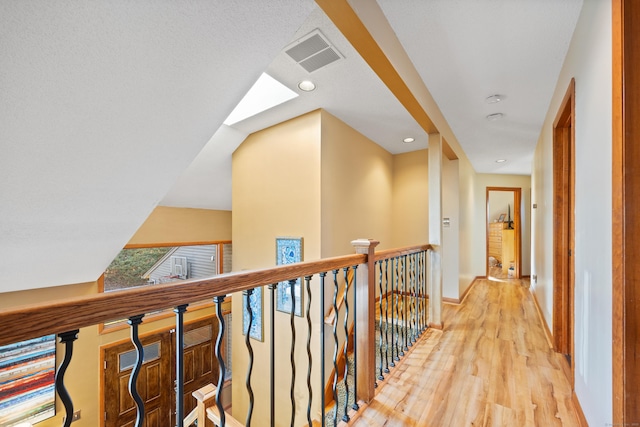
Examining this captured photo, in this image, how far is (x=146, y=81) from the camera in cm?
144

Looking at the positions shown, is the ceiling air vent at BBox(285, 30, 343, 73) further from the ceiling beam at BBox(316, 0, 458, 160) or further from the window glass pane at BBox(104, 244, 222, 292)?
the window glass pane at BBox(104, 244, 222, 292)

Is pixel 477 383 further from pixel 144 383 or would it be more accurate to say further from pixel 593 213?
pixel 144 383

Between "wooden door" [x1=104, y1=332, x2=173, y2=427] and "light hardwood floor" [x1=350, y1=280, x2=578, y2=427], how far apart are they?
3798mm

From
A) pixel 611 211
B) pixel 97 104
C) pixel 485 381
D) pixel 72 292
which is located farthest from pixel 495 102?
pixel 72 292

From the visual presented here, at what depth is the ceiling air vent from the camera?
2.03 metres

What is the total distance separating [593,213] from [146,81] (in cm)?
236

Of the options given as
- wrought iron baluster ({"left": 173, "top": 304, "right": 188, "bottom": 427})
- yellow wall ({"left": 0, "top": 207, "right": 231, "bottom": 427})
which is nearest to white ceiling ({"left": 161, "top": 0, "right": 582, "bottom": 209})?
yellow wall ({"left": 0, "top": 207, "right": 231, "bottom": 427})

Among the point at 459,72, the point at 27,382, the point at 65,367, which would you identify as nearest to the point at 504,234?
the point at 459,72

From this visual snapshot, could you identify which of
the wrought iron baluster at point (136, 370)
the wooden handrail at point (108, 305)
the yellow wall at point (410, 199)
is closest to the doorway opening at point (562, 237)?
the yellow wall at point (410, 199)

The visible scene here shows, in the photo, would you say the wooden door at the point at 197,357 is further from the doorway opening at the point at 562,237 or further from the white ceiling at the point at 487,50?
the white ceiling at the point at 487,50

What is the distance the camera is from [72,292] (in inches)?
126

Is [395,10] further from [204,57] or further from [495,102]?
[495,102]

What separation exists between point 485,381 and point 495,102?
2623 millimetres

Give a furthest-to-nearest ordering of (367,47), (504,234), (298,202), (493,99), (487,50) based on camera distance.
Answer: (504,234), (298,202), (493,99), (487,50), (367,47)
